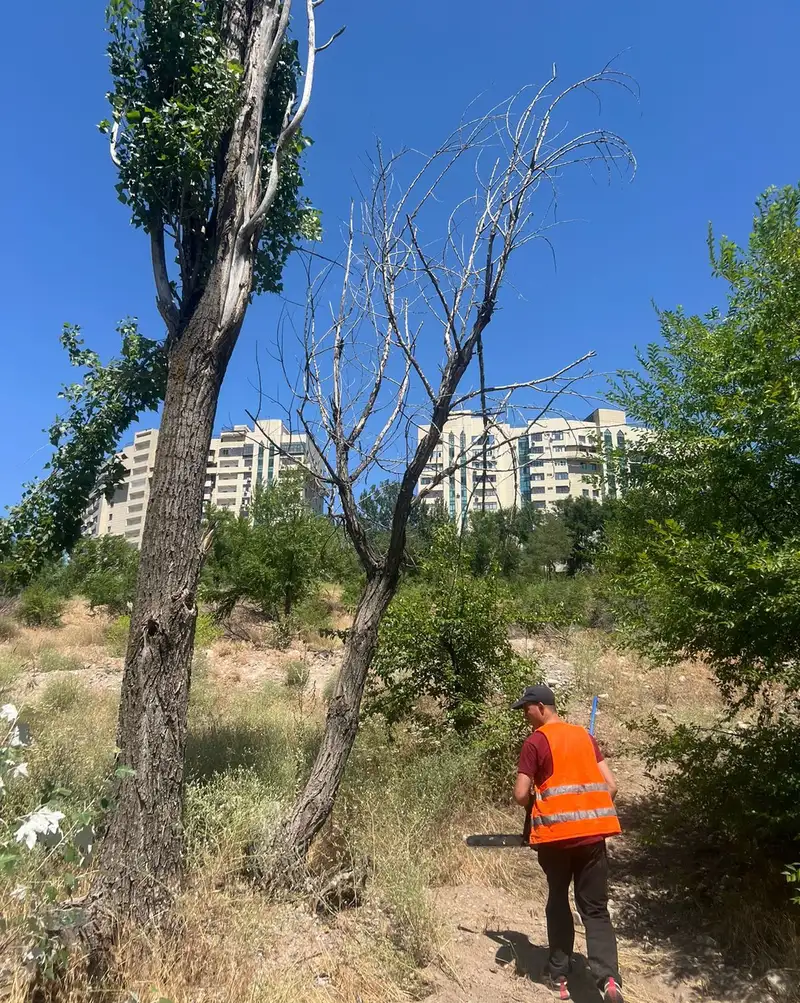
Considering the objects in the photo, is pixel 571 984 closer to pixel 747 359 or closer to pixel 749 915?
pixel 749 915

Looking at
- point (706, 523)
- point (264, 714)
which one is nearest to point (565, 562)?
point (264, 714)

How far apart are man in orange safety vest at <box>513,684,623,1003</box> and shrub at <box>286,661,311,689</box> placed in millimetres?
8077

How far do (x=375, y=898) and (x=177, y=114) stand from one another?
548 centimetres

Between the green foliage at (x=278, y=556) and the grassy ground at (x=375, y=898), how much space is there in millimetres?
10894

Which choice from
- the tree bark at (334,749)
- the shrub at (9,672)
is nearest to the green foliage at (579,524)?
the shrub at (9,672)

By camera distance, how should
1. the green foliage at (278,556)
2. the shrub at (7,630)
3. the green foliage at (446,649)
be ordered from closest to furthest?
the green foliage at (446,649), the shrub at (7,630), the green foliage at (278,556)

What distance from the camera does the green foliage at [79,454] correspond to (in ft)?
16.3

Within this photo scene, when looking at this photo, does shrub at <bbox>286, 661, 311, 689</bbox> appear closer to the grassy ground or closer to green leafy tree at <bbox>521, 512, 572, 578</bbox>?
the grassy ground

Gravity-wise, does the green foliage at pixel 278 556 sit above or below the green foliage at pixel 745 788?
above

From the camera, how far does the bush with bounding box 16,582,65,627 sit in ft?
64.5

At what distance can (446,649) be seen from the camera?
6762mm

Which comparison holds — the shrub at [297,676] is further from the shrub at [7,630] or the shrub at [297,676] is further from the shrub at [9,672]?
the shrub at [7,630]

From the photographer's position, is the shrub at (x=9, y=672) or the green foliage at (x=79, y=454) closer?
the green foliage at (x=79, y=454)

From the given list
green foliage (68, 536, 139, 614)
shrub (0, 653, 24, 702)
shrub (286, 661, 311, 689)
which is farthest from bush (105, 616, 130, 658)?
shrub (286, 661, 311, 689)
